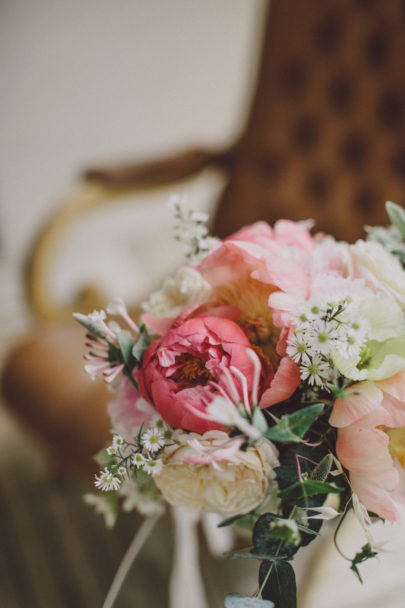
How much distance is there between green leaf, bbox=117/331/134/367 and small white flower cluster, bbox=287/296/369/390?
114 mm

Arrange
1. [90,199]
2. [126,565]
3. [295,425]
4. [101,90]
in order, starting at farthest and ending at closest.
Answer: [101,90] → [90,199] → [126,565] → [295,425]

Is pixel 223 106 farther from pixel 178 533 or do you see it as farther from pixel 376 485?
pixel 376 485

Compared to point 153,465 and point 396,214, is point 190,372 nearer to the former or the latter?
point 153,465

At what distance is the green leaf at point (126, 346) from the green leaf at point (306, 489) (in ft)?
0.44

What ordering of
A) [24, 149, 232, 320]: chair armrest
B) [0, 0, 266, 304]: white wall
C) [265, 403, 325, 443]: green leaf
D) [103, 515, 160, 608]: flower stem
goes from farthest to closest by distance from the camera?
[0, 0, 266, 304]: white wall < [24, 149, 232, 320]: chair armrest < [103, 515, 160, 608]: flower stem < [265, 403, 325, 443]: green leaf

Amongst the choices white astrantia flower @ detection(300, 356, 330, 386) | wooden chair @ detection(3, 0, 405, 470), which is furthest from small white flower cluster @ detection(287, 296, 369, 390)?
wooden chair @ detection(3, 0, 405, 470)

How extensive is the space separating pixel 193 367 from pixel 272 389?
5 centimetres

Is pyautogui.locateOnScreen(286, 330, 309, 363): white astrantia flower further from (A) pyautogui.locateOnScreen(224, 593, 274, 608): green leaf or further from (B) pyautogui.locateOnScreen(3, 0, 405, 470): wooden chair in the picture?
(B) pyautogui.locateOnScreen(3, 0, 405, 470): wooden chair

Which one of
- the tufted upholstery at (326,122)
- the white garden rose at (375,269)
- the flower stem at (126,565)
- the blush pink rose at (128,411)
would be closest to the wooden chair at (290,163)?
the tufted upholstery at (326,122)

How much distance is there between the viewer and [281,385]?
0.98 ft

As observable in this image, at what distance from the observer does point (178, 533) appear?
0.58 meters

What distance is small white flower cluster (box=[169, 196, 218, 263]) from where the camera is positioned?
39 centimetres

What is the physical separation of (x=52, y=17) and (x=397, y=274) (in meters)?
1.80

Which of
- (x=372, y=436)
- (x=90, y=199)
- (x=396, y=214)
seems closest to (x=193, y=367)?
(x=372, y=436)
